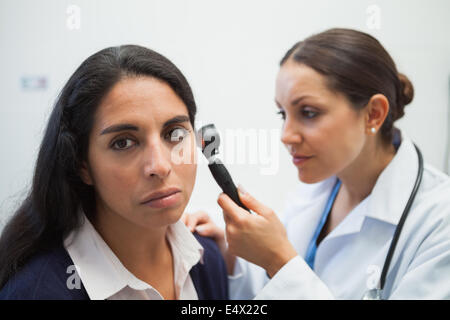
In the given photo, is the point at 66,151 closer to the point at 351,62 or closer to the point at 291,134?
the point at 291,134

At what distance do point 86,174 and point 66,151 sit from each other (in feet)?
0.21

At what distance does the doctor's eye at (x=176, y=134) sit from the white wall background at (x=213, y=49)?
0.16 meters

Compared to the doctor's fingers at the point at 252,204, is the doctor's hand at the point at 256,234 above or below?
below

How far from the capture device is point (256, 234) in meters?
0.68

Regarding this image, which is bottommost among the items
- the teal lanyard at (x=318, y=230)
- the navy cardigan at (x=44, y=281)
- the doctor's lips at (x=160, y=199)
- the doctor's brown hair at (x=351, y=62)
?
the teal lanyard at (x=318, y=230)

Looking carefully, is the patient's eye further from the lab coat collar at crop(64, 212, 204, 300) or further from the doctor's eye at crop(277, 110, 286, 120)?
the doctor's eye at crop(277, 110, 286, 120)

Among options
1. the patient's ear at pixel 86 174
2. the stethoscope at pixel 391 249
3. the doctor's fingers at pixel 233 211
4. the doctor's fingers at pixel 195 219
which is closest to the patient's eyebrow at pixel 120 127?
the patient's ear at pixel 86 174

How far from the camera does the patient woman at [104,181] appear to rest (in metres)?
0.61

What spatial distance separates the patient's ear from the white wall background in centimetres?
13

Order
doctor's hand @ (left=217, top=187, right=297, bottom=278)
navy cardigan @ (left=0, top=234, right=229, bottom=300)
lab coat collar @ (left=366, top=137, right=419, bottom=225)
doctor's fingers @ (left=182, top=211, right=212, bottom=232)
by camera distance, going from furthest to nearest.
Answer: doctor's fingers @ (left=182, top=211, right=212, bottom=232)
lab coat collar @ (left=366, top=137, right=419, bottom=225)
doctor's hand @ (left=217, top=187, right=297, bottom=278)
navy cardigan @ (left=0, top=234, right=229, bottom=300)

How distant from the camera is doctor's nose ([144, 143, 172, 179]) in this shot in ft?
1.94

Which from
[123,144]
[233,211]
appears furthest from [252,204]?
[123,144]

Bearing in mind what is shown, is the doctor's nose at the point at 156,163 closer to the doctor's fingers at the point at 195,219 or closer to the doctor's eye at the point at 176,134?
the doctor's eye at the point at 176,134

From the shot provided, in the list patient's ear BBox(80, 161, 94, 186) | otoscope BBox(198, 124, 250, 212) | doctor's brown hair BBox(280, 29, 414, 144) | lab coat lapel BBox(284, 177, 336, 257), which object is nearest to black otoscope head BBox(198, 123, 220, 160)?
otoscope BBox(198, 124, 250, 212)
